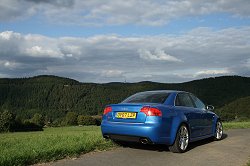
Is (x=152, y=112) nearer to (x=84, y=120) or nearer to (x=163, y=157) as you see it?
(x=163, y=157)

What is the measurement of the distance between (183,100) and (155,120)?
179 centimetres

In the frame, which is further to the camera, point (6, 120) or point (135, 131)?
point (6, 120)

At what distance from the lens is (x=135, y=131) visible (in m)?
8.18

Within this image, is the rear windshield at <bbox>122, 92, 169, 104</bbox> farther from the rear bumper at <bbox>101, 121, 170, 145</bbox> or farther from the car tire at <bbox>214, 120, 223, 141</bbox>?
the car tire at <bbox>214, 120, 223, 141</bbox>

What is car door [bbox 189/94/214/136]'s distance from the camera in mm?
10281

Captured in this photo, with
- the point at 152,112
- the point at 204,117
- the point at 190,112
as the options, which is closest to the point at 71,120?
the point at 204,117

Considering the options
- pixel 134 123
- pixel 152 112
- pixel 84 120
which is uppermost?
pixel 152 112

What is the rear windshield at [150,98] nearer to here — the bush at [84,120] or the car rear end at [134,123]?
the car rear end at [134,123]

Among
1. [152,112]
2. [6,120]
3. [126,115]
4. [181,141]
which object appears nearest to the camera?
[152,112]

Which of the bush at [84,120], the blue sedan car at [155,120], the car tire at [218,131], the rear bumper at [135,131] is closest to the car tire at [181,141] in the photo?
the blue sedan car at [155,120]

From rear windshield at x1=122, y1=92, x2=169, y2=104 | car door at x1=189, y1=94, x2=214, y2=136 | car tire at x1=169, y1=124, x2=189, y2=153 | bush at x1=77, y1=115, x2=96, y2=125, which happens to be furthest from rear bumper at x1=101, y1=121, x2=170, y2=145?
bush at x1=77, y1=115, x2=96, y2=125

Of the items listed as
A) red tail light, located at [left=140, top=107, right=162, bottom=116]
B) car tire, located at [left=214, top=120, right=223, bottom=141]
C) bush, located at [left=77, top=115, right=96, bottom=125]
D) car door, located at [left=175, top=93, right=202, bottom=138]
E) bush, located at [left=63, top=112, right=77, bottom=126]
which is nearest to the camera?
red tail light, located at [left=140, top=107, right=162, bottom=116]

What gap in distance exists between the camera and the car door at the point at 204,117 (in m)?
10.3

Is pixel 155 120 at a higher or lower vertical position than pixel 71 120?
higher
